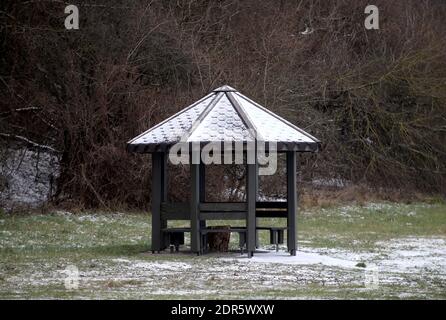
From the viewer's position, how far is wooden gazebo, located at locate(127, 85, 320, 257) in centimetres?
1753

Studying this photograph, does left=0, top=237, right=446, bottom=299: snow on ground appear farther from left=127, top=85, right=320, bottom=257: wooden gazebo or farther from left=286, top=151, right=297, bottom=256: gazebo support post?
left=127, top=85, right=320, bottom=257: wooden gazebo

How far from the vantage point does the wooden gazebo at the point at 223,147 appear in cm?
1753

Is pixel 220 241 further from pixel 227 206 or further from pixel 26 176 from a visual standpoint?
pixel 26 176

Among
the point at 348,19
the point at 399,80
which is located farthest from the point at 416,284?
the point at 348,19

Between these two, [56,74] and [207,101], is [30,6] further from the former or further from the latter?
[207,101]

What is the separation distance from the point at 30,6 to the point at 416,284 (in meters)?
17.3

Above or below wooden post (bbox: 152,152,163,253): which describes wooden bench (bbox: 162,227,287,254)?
below

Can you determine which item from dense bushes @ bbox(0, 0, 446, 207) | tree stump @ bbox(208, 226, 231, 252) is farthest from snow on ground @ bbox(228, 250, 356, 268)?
dense bushes @ bbox(0, 0, 446, 207)

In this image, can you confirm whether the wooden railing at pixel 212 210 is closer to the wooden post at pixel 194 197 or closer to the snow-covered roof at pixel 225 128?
the wooden post at pixel 194 197

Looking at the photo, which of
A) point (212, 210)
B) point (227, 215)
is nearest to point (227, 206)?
point (227, 215)

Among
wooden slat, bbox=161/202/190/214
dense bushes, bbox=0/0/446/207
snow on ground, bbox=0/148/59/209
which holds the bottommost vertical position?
wooden slat, bbox=161/202/190/214

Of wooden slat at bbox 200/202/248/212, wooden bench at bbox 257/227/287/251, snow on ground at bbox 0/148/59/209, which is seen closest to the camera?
wooden slat at bbox 200/202/248/212

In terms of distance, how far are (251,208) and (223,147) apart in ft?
3.97
